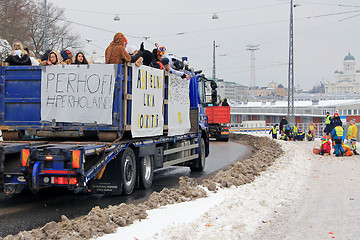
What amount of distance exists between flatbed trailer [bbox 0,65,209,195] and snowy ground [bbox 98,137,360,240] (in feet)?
5.35

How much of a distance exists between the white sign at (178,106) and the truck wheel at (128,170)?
2.35 metres

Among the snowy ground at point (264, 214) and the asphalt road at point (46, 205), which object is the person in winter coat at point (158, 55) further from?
the snowy ground at point (264, 214)

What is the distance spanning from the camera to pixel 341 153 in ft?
67.9

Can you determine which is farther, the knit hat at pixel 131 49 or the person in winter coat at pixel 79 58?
the knit hat at pixel 131 49

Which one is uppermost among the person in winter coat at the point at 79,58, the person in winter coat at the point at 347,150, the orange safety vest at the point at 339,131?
the person in winter coat at the point at 79,58

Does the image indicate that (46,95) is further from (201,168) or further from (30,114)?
(201,168)

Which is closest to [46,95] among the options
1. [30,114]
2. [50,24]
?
[30,114]

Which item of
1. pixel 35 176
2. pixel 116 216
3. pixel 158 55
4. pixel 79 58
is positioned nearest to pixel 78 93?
pixel 79 58

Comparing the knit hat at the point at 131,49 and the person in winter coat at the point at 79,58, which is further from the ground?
the knit hat at the point at 131,49

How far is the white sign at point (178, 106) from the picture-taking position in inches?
500

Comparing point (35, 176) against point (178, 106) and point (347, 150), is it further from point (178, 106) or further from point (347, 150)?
point (347, 150)

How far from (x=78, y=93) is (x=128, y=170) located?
6.29 ft

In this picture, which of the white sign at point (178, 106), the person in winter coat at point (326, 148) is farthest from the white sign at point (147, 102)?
the person in winter coat at point (326, 148)

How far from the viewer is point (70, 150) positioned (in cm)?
837
